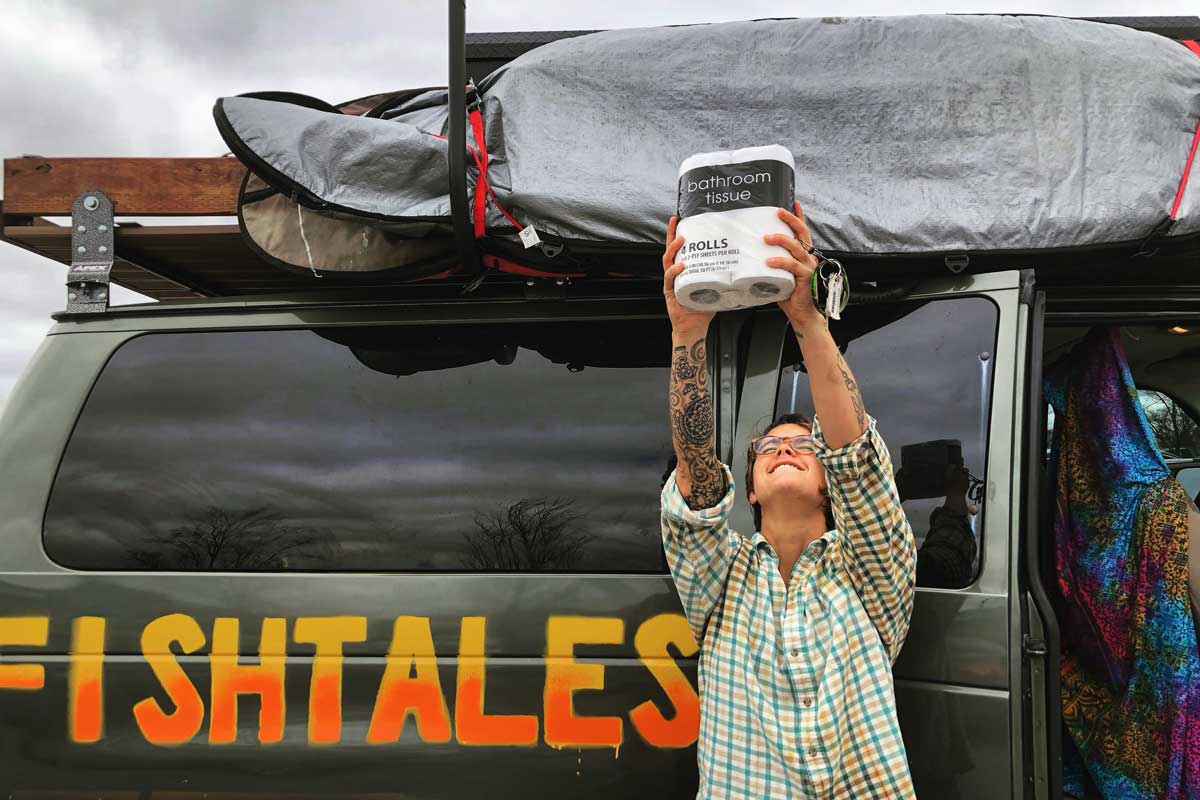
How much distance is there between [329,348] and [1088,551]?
89.2 inches

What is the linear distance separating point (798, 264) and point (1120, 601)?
5.47 ft

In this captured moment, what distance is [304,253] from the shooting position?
229 cm

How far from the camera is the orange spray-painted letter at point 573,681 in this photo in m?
2.10

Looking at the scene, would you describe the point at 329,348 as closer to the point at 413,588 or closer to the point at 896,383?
the point at 413,588

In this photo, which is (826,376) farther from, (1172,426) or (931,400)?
(1172,426)

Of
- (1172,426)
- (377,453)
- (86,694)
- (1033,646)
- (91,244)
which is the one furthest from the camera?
(1172,426)

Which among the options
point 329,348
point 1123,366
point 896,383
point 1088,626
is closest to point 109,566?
point 329,348

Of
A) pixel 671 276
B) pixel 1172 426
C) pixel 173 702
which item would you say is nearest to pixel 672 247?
pixel 671 276

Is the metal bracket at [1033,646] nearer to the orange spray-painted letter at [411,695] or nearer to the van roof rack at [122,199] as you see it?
the orange spray-painted letter at [411,695]

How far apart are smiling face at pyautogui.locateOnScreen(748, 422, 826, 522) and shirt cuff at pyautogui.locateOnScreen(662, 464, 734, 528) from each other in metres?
0.09

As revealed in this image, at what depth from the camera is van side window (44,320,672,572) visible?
87.8 inches

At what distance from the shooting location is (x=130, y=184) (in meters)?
2.49

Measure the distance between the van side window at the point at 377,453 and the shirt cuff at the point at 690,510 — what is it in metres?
0.27

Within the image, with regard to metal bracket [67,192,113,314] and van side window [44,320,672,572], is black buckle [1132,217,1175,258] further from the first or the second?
metal bracket [67,192,113,314]
